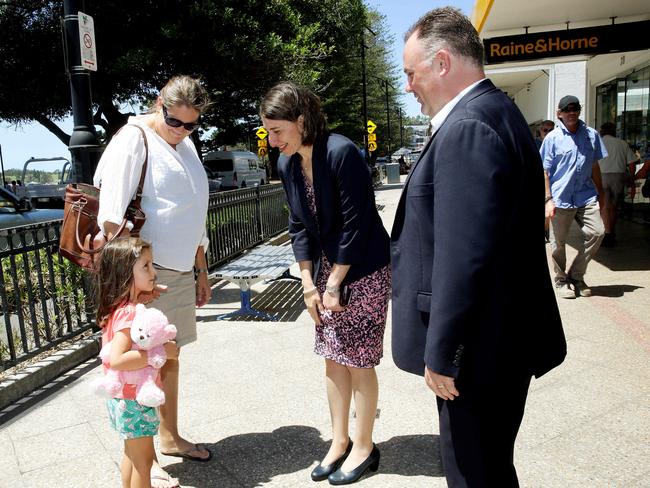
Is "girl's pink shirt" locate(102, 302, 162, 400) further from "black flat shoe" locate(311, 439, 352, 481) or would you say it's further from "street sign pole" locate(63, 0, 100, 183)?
"street sign pole" locate(63, 0, 100, 183)

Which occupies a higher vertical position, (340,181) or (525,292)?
(340,181)

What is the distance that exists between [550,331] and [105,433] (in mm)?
2727

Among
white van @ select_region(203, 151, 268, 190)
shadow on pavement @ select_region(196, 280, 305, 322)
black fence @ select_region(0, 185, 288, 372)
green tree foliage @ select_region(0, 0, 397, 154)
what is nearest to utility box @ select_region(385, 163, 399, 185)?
white van @ select_region(203, 151, 268, 190)

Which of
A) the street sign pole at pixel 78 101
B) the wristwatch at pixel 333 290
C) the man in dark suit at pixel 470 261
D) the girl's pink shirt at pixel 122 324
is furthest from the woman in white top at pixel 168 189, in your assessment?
the street sign pole at pixel 78 101

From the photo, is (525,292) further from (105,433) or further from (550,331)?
(105,433)

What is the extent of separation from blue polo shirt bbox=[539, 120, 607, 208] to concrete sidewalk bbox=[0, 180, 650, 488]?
1345 millimetres

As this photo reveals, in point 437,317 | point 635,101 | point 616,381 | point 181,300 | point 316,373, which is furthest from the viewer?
point 635,101

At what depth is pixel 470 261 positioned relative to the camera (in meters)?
1.59

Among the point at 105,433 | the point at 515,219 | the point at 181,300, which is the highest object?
the point at 515,219

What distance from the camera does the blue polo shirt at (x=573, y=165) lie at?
19.2 feet

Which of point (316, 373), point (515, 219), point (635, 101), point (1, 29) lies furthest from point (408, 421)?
point (1, 29)

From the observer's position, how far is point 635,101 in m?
10.6

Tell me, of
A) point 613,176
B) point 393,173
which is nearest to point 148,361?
point 613,176

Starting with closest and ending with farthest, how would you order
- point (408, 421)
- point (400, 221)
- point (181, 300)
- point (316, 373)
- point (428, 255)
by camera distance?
1. point (428, 255)
2. point (400, 221)
3. point (181, 300)
4. point (408, 421)
5. point (316, 373)
